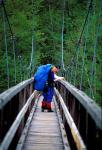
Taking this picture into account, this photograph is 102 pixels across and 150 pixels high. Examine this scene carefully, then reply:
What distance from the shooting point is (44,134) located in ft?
20.8

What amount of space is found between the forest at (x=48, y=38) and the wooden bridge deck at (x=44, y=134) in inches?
437

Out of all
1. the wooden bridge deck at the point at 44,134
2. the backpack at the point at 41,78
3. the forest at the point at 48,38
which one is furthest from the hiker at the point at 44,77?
the forest at the point at 48,38

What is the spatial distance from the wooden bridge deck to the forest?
36.4 ft

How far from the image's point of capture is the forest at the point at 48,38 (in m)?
23.2

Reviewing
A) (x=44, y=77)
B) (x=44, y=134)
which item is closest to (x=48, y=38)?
(x=44, y=77)

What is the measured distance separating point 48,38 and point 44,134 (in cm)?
2791

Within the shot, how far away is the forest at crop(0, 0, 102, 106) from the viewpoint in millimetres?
23156

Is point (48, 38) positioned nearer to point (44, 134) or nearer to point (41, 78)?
point (41, 78)

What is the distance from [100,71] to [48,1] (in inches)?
646

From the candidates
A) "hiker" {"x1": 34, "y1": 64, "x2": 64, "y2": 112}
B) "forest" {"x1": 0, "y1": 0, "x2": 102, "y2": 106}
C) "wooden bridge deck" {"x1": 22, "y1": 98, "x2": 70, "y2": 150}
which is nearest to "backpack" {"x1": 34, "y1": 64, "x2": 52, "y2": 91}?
"hiker" {"x1": 34, "y1": 64, "x2": 64, "y2": 112}

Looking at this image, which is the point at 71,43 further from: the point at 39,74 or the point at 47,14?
the point at 39,74

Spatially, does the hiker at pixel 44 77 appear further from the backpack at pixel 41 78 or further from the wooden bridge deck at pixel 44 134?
the wooden bridge deck at pixel 44 134

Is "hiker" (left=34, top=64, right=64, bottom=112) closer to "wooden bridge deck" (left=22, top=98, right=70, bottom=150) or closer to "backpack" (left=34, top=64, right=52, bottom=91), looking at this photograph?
"backpack" (left=34, top=64, right=52, bottom=91)

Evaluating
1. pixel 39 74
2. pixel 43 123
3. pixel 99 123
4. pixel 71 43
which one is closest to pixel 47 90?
pixel 39 74
